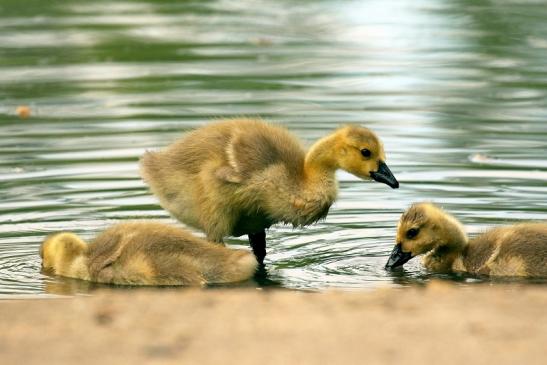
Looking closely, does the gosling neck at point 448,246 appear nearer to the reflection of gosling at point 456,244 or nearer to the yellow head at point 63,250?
the reflection of gosling at point 456,244

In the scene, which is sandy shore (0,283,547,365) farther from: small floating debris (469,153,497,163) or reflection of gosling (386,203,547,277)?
small floating debris (469,153,497,163)

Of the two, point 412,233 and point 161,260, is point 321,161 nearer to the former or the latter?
point 412,233

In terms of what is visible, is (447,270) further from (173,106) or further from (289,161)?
(173,106)

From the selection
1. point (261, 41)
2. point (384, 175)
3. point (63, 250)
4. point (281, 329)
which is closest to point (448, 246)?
point (384, 175)

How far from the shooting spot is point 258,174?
9.10m

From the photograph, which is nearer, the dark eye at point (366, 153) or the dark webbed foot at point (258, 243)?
the dark eye at point (366, 153)

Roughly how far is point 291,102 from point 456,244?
5.75m

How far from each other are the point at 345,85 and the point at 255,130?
6426mm

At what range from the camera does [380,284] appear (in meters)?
8.69

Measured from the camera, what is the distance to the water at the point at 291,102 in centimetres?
1023

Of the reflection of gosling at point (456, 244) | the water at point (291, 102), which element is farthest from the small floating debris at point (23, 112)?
the reflection of gosling at point (456, 244)

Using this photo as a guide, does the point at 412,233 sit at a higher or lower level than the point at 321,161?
lower

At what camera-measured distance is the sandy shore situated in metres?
5.89

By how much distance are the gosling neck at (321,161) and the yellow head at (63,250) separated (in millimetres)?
1530
